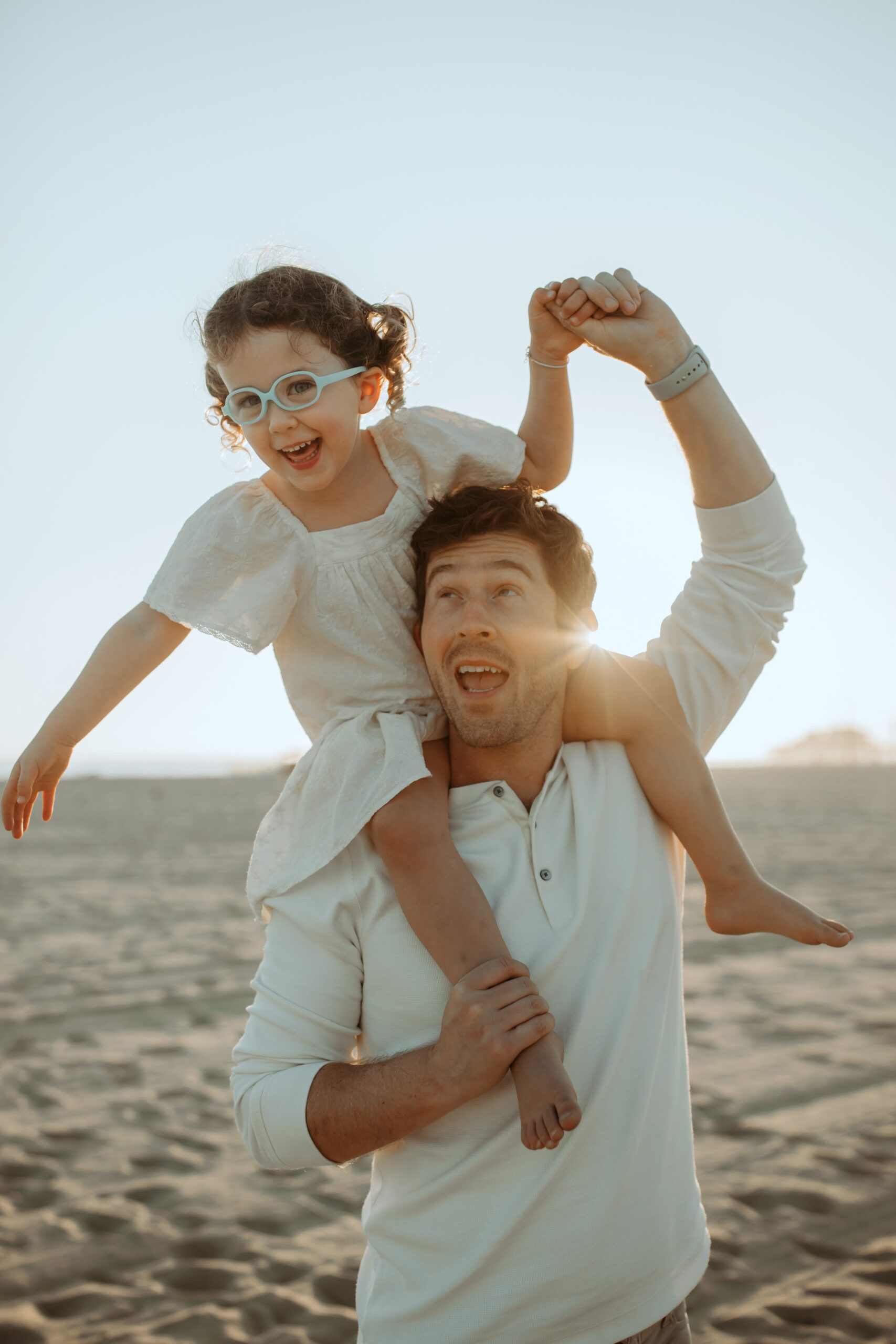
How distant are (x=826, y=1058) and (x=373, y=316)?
5166mm

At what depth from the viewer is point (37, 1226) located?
14.3 feet

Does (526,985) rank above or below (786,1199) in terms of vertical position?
above

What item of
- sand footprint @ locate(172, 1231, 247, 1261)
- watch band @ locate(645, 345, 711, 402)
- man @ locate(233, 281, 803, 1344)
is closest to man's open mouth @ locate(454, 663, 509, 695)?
man @ locate(233, 281, 803, 1344)

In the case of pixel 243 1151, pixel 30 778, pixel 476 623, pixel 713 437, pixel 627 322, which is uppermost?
pixel 627 322

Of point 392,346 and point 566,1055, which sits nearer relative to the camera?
point 566,1055

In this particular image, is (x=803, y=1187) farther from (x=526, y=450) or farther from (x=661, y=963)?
(x=526, y=450)

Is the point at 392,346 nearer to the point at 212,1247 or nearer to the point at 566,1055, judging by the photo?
the point at 566,1055

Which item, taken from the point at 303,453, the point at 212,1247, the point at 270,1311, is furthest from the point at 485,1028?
the point at 212,1247

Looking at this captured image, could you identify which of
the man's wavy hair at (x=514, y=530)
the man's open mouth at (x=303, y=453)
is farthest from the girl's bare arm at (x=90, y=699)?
the man's wavy hair at (x=514, y=530)

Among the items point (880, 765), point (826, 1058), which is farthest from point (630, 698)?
point (880, 765)

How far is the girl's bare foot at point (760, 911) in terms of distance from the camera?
234 cm

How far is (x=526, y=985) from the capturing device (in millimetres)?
1839

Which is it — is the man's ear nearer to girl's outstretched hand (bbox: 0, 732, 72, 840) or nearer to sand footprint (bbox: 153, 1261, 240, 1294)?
girl's outstretched hand (bbox: 0, 732, 72, 840)

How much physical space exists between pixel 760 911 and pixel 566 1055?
26.0 inches
